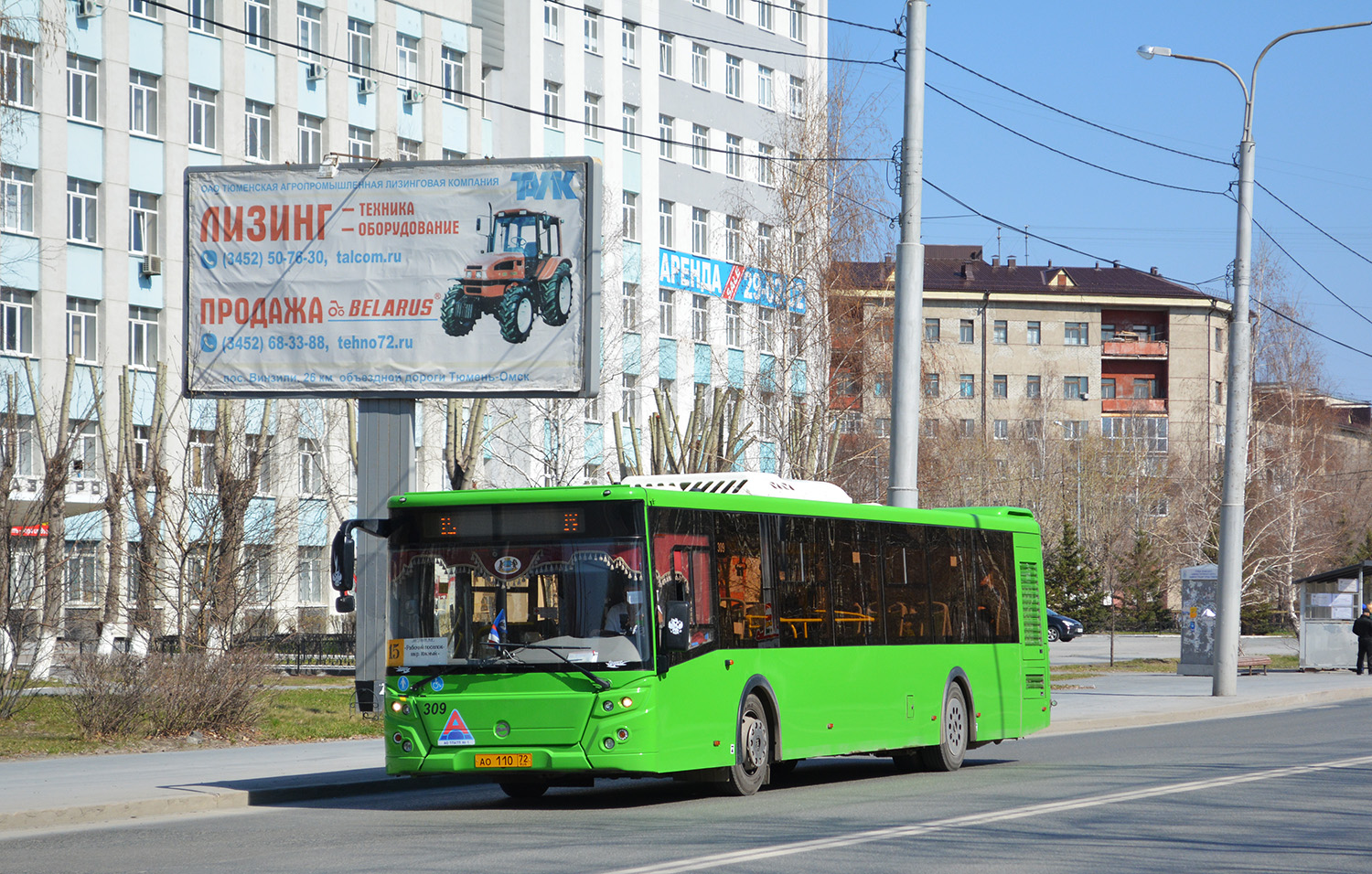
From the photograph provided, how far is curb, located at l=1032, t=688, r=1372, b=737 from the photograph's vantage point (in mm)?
24312

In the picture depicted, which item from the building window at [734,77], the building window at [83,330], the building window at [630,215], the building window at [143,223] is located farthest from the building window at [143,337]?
the building window at [734,77]

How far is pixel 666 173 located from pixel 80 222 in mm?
21925

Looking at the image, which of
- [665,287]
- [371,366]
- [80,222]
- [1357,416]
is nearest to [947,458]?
[665,287]

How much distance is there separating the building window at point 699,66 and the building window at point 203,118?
762 inches

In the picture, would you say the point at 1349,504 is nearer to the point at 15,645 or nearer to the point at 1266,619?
the point at 1266,619

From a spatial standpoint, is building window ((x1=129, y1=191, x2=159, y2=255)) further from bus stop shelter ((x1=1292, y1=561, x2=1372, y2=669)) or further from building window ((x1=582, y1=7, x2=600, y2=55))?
bus stop shelter ((x1=1292, y1=561, x2=1372, y2=669))

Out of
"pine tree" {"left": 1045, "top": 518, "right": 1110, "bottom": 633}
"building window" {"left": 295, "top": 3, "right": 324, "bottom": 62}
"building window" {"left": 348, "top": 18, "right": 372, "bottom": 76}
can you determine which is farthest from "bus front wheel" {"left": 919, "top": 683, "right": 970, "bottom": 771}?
"pine tree" {"left": 1045, "top": 518, "right": 1110, "bottom": 633}

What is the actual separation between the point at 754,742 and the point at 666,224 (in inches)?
1945

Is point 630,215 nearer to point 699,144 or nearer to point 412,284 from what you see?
point 699,144

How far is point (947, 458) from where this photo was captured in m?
76.2

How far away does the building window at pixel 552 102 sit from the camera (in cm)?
5891

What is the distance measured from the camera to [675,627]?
44.9 feet

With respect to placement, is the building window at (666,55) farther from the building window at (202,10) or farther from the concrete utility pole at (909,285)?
the concrete utility pole at (909,285)

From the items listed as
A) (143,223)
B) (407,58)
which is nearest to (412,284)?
(143,223)
